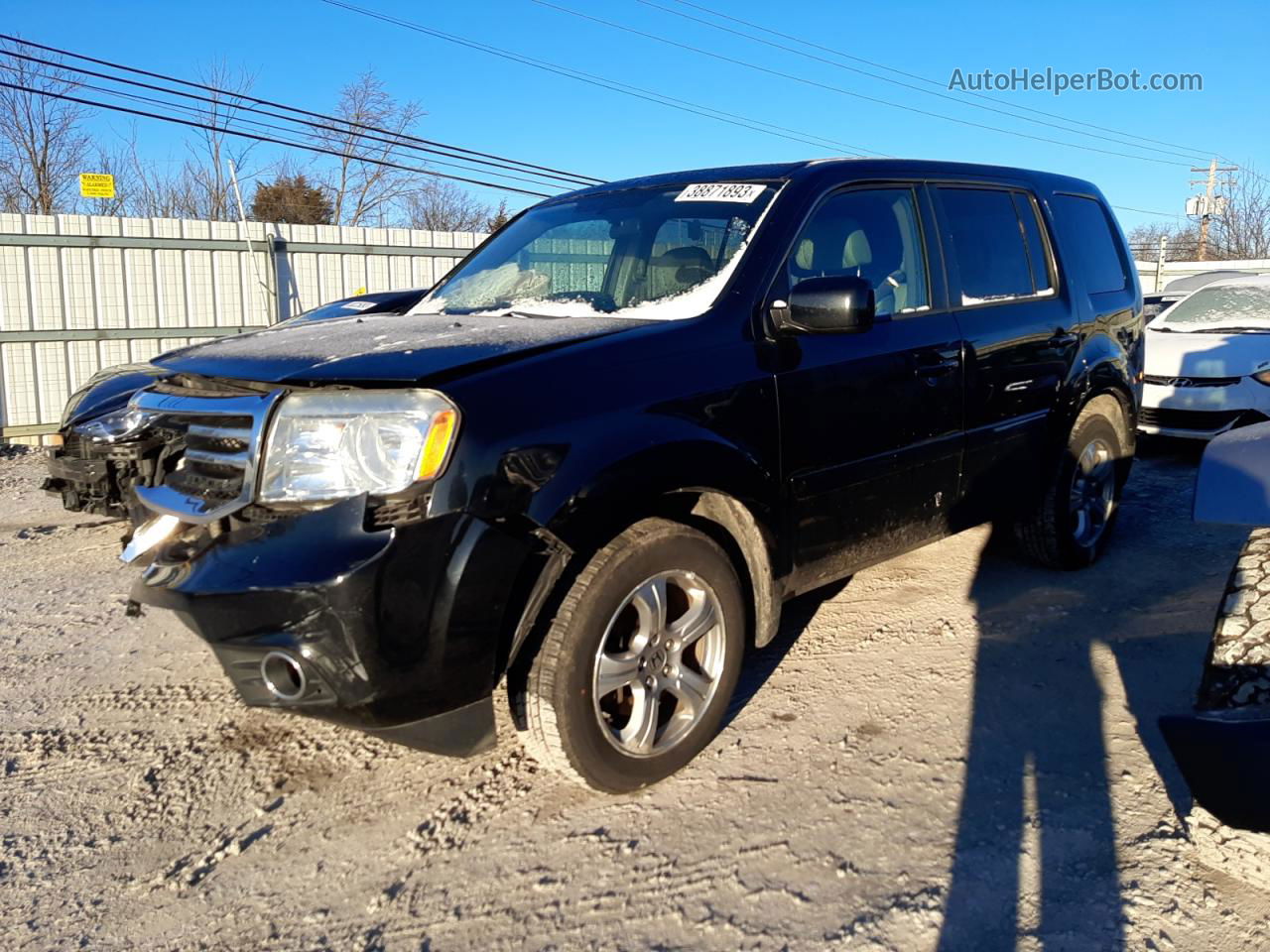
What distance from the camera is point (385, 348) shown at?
9.16 feet

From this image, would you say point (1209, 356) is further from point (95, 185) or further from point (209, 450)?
point (95, 185)

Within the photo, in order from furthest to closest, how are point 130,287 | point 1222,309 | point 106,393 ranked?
point 130,287 → point 1222,309 → point 106,393

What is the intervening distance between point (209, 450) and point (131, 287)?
976 centimetres

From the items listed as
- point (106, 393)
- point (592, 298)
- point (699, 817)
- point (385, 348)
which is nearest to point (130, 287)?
point (106, 393)

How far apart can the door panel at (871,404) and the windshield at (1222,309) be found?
6.57m

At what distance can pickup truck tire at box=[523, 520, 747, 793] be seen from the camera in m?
2.69

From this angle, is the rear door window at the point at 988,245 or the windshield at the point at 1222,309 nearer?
the rear door window at the point at 988,245

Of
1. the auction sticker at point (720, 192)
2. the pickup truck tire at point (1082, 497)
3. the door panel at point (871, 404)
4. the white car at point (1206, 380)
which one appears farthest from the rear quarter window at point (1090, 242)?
the white car at point (1206, 380)

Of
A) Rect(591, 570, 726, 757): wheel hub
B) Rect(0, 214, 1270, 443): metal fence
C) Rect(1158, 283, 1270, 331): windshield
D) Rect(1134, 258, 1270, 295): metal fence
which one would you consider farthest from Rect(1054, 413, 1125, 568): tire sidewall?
Rect(1134, 258, 1270, 295): metal fence

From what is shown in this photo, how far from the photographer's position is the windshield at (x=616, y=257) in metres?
3.34

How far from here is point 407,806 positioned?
9.84 ft

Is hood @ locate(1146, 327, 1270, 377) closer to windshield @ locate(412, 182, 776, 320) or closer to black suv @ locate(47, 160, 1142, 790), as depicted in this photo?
black suv @ locate(47, 160, 1142, 790)

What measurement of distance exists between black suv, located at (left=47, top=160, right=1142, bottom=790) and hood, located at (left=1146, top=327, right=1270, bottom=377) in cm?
457

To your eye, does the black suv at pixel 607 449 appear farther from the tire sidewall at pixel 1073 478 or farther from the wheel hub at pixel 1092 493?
the wheel hub at pixel 1092 493
